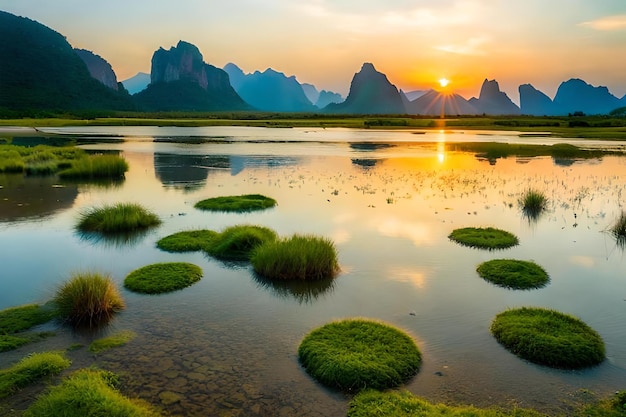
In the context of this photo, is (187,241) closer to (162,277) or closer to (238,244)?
(238,244)

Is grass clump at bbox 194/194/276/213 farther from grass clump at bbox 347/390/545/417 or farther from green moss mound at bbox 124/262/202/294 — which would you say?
grass clump at bbox 347/390/545/417

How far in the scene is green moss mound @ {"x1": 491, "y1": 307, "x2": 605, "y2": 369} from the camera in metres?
10.8

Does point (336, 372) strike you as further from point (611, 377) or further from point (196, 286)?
point (196, 286)

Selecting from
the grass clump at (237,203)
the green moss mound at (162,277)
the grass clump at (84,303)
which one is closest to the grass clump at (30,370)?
the grass clump at (84,303)

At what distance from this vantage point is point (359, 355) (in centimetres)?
1059

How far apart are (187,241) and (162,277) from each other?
4.75 meters

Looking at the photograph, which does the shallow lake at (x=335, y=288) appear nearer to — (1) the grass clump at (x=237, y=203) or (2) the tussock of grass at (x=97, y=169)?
(1) the grass clump at (x=237, y=203)

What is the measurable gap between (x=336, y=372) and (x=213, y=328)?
4.23 m

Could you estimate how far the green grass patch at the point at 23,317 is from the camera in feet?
39.8

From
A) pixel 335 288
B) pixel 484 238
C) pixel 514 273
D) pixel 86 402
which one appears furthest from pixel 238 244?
pixel 484 238

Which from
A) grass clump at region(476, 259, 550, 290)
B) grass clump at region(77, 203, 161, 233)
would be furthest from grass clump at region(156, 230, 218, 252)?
grass clump at region(476, 259, 550, 290)

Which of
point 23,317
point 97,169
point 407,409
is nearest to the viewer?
point 407,409

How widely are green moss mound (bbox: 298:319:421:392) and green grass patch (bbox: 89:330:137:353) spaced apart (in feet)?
15.6

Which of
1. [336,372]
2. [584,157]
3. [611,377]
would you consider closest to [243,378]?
[336,372]
